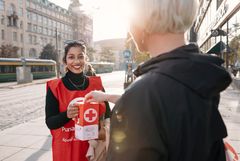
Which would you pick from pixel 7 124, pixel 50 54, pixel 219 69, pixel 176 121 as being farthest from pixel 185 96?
pixel 50 54

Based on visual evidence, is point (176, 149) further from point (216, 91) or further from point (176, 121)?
point (216, 91)

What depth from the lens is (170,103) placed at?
38.8 inches

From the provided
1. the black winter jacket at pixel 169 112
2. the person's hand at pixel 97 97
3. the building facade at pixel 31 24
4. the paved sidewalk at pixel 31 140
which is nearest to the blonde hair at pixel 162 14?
the black winter jacket at pixel 169 112

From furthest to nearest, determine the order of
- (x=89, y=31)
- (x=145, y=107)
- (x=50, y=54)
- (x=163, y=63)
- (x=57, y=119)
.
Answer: (x=89, y=31) < (x=50, y=54) < (x=57, y=119) < (x=163, y=63) < (x=145, y=107)

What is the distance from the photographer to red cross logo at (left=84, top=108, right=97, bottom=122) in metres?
2.05

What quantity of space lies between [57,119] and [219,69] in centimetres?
167

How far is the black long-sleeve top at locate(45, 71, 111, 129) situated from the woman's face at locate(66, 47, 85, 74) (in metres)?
0.09

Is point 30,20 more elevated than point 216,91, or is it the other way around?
point 30,20

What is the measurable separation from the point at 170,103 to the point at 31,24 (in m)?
75.1

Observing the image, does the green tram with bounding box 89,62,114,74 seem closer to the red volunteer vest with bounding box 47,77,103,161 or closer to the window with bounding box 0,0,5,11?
the window with bounding box 0,0,5,11

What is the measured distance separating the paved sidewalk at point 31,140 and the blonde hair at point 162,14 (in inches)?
169

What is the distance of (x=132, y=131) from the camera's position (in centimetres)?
97

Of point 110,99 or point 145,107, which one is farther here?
point 110,99

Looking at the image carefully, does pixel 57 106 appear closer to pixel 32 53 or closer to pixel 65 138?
pixel 65 138
